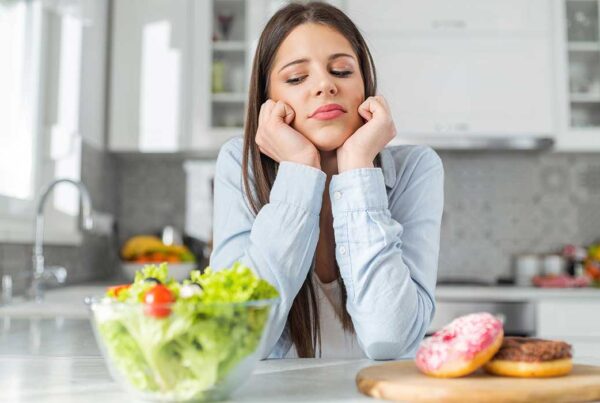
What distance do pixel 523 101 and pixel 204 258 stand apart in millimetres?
1720

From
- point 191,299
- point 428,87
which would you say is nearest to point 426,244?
point 191,299

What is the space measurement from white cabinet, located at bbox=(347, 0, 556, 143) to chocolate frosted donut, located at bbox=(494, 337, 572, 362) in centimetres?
246

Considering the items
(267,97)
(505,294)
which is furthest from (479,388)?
(505,294)

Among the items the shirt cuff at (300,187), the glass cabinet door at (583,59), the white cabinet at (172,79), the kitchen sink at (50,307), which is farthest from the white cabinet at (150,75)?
the shirt cuff at (300,187)

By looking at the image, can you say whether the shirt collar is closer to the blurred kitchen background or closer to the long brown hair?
the long brown hair

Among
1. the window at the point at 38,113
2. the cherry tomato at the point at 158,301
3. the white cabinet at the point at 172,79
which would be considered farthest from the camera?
the white cabinet at the point at 172,79

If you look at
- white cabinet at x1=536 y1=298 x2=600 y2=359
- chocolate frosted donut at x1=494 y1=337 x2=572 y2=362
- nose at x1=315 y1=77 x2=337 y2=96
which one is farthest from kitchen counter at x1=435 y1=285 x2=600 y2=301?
chocolate frosted donut at x1=494 y1=337 x2=572 y2=362

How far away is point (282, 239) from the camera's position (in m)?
1.12

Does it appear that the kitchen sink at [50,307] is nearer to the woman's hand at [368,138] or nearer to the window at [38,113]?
the window at [38,113]

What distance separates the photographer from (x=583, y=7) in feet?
11.1

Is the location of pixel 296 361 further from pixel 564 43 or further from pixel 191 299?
pixel 564 43

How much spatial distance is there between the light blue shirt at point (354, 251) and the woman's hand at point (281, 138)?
1.9 inches

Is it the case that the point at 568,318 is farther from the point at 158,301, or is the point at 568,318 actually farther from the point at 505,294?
the point at 158,301

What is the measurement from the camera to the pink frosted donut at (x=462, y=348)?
→ 69 centimetres
